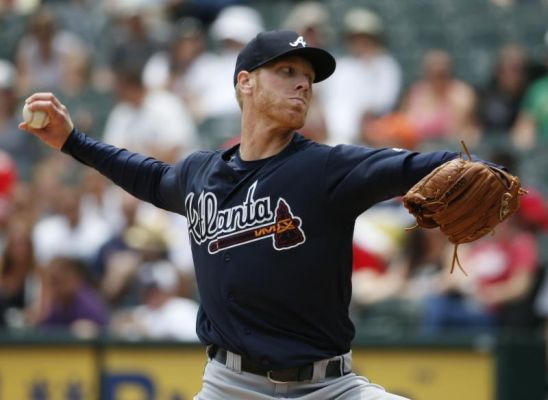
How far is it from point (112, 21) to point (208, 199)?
9.39 m

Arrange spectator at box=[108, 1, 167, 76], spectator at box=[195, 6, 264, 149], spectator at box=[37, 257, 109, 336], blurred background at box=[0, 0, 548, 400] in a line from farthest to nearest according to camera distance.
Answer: spectator at box=[108, 1, 167, 76] < spectator at box=[195, 6, 264, 149] < spectator at box=[37, 257, 109, 336] < blurred background at box=[0, 0, 548, 400]

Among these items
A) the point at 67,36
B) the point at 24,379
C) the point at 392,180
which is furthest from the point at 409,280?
the point at 67,36

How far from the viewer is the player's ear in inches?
190

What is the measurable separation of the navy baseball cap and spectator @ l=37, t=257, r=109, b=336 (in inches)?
180

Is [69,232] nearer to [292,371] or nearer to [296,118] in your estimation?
[296,118]

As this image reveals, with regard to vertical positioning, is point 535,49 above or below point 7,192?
above

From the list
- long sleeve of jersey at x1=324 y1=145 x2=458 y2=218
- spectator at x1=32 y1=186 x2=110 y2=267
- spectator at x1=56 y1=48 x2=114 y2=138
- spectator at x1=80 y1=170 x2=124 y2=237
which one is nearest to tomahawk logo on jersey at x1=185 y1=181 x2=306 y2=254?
long sleeve of jersey at x1=324 y1=145 x2=458 y2=218

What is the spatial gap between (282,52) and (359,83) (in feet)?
22.6

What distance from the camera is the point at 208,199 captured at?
4.84 metres

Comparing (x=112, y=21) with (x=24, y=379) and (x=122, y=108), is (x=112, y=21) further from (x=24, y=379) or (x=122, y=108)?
(x=24, y=379)

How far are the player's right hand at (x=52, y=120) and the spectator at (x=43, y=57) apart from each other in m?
7.74

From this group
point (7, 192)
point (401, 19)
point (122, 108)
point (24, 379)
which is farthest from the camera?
point (401, 19)

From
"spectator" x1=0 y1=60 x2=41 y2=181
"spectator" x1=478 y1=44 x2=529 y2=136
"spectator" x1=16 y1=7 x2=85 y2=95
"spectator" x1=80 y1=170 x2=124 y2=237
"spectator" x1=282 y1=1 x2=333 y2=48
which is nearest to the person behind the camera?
"spectator" x1=80 y1=170 x2=124 y2=237

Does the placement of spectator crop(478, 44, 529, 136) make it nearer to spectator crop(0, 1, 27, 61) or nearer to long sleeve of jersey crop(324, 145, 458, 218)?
spectator crop(0, 1, 27, 61)
